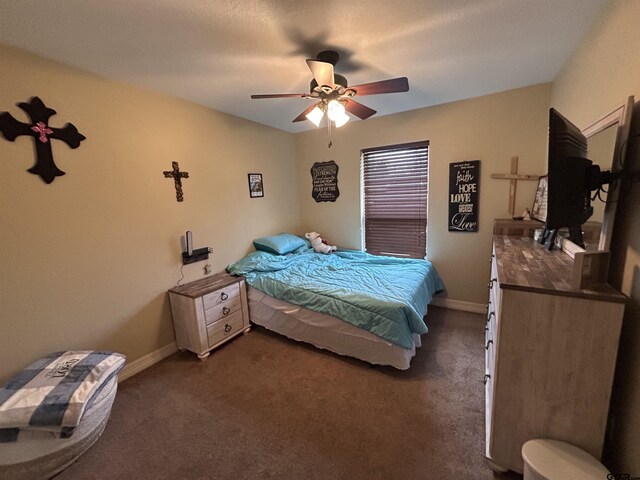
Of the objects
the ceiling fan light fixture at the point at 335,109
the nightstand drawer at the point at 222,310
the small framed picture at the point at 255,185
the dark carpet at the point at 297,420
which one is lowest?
the dark carpet at the point at 297,420

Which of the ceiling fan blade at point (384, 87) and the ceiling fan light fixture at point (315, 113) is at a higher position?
the ceiling fan blade at point (384, 87)

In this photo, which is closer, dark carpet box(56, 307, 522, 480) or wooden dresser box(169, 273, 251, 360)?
dark carpet box(56, 307, 522, 480)

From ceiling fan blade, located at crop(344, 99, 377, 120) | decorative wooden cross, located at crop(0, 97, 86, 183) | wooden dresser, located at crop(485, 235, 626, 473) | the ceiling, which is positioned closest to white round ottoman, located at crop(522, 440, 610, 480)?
wooden dresser, located at crop(485, 235, 626, 473)

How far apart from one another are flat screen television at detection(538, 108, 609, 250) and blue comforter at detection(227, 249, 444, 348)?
1131mm

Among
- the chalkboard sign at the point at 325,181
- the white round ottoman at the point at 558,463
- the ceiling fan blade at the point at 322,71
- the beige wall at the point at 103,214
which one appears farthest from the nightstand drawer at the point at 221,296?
the white round ottoman at the point at 558,463

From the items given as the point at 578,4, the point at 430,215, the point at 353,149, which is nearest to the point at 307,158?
the point at 353,149

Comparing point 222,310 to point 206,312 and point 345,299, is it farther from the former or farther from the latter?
point 345,299

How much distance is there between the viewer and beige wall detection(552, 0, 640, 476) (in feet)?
3.43

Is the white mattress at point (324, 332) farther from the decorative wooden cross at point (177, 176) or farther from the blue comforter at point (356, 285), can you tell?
the decorative wooden cross at point (177, 176)

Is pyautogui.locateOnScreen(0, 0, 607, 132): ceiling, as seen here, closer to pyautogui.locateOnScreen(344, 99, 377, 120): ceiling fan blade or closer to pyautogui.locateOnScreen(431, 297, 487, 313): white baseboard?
pyautogui.locateOnScreen(344, 99, 377, 120): ceiling fan blade

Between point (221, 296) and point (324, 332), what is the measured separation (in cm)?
107

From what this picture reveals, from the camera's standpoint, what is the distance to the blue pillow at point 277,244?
10.9ft

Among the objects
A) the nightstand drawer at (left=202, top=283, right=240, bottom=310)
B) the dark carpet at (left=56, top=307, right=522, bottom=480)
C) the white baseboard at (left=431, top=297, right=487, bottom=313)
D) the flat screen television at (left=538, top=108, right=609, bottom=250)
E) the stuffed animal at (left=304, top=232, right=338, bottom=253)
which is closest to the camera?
the flat screen television at (left=538, top=108, right=609, bottom=250)

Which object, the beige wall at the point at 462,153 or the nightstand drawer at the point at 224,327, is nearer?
the nightstand drawer at the point at 224,327
